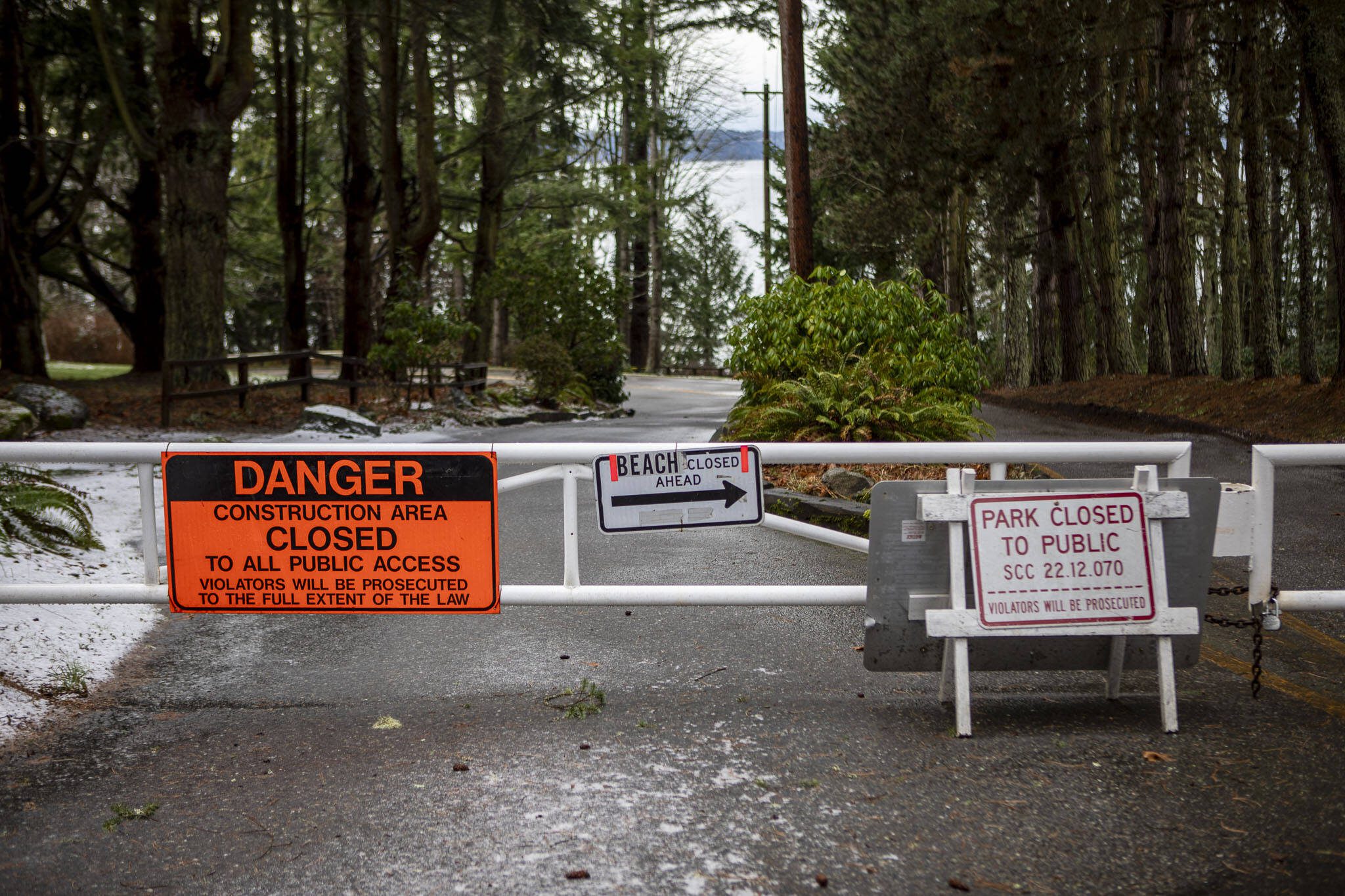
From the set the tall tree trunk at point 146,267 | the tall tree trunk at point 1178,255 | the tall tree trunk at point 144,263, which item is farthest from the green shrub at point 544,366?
the tall tree trunk at point 1178,255

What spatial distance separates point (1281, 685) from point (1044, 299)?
28.8 metres

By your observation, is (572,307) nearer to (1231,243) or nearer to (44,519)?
(1231,243)

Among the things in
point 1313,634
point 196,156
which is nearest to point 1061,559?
point 1313,634

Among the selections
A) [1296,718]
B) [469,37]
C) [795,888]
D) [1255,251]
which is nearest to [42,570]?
[795,888]

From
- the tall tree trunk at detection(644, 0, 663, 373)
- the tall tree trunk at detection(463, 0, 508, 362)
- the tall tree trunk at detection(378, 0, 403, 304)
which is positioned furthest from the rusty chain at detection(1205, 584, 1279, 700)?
the tall tree trunk at detection(644, 0, 663, 373)

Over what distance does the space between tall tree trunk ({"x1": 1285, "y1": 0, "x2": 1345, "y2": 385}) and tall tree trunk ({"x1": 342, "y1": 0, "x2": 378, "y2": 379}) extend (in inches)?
788

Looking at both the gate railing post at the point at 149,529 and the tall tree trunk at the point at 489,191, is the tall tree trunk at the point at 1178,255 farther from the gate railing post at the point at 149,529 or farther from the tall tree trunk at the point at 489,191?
the gate railing post at the point at 149,529

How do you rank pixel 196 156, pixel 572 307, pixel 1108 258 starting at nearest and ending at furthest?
pixel 196 156
pixel 572 307
pixel 1108 258

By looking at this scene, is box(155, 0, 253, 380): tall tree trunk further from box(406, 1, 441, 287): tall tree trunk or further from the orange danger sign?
the orange danger sign

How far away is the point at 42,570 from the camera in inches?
288

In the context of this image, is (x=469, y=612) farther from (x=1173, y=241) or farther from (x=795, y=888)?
(x=1173, y=241)

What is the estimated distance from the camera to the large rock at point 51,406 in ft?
54.9

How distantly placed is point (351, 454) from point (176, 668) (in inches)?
63.8

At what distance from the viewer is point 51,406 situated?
17.0 m
